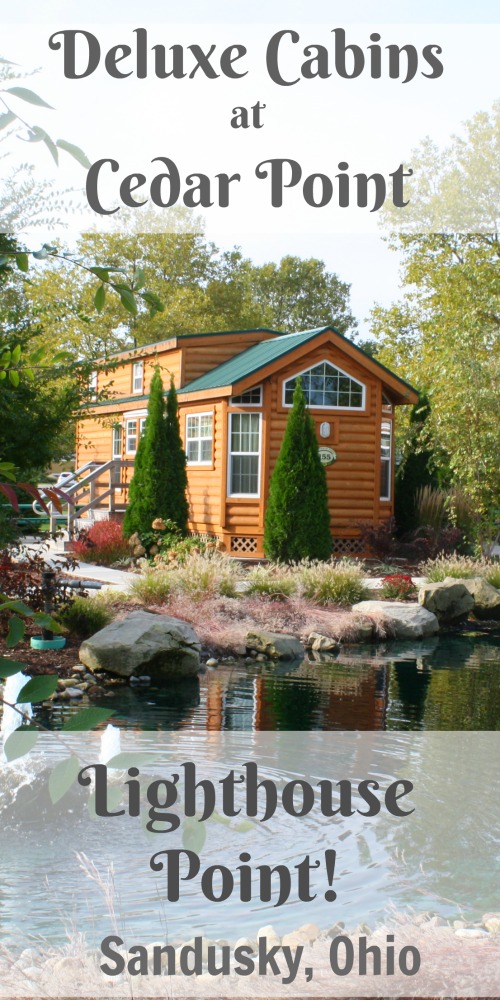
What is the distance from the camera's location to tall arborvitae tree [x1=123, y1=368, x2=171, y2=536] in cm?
1753

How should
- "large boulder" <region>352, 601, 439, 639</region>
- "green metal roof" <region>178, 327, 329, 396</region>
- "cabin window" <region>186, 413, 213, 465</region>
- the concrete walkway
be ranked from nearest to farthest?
"large boulder" <region>352, 601, 439, 639</region>
the concrete walkway
"green metal roof" <region>178, 327, 329, 396</region>
"cabin window" <region>186, 413, 213, 465</region>

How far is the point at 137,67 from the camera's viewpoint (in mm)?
2707

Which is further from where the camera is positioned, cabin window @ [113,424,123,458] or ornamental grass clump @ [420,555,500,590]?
cabin window @ [113,424,123,458]

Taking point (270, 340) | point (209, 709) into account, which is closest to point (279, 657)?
point (209, 709)

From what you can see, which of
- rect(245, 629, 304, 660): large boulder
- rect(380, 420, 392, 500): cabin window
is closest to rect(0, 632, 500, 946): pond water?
rect(245, 629, 304, 660): large boulder

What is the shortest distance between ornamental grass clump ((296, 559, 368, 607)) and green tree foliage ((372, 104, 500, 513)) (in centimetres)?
471

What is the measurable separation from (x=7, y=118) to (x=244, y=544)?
16.9 meters

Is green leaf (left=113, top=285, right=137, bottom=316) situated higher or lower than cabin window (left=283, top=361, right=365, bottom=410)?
lower

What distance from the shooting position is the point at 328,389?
18.7 metres

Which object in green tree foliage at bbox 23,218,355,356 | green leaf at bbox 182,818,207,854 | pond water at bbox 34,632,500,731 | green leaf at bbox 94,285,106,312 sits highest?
green tree foliage at bbox 23,218,355,356

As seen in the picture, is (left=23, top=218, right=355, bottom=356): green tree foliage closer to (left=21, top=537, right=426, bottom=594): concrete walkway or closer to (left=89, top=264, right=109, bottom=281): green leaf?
(left=21, top=537, right=426, bottom=594): concrete walkway

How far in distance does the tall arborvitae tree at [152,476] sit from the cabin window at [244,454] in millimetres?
1359

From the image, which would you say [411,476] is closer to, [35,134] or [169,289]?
[169,289]

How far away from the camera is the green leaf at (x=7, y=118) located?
1374 millimetres
